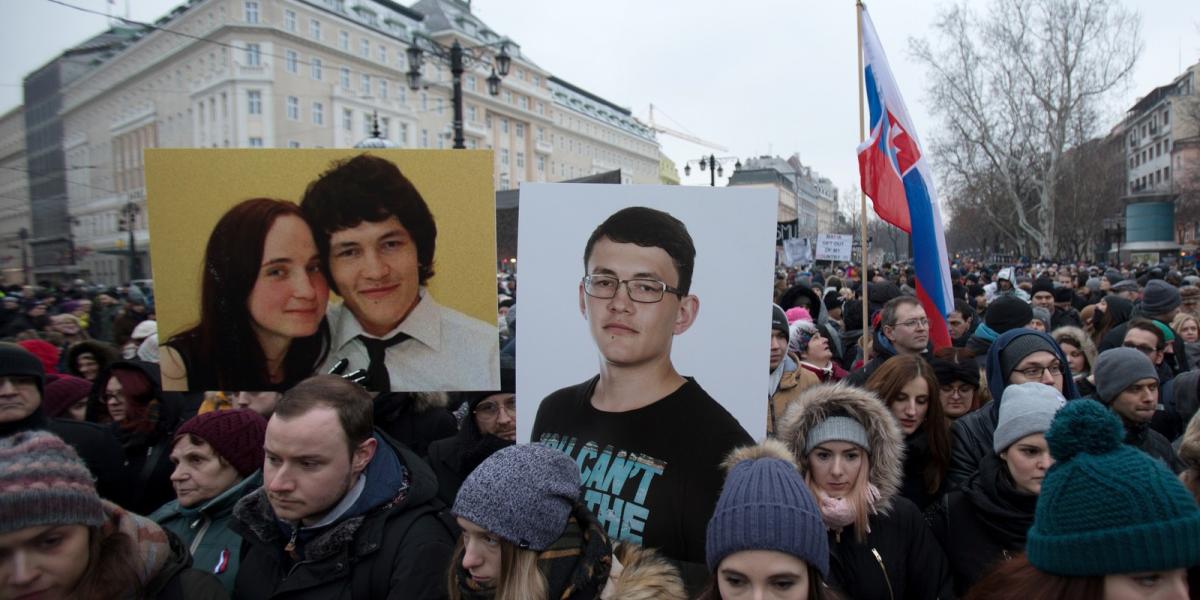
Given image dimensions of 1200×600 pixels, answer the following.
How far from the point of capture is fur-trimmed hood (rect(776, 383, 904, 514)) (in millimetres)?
2494

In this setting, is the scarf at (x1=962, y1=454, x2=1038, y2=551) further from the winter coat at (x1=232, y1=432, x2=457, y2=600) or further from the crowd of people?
the winter coat at (x1=232, y1=432, x2=457, y2=600)

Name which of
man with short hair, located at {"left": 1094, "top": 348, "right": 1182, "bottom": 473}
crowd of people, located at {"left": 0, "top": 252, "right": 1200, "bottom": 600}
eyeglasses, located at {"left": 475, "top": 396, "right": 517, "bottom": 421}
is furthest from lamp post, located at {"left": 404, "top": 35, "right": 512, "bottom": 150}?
man with short hair, located at {"left": 1094, "top": 348, "right": 1182, "bottom": 473}

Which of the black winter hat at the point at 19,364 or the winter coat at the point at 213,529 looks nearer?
the winter coat at the point at 213,529

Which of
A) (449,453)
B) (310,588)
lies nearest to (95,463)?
(449,453)

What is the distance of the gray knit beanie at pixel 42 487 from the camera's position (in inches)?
70.1

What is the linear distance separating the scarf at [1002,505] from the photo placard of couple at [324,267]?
6.43ft

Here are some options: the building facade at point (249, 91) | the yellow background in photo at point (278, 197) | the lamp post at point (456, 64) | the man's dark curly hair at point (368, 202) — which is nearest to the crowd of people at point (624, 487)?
the yellow background in photo at point (278, 197)

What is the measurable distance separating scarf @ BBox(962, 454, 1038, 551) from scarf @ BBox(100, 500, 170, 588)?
2.62 m

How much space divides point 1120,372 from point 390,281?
11.7 feet

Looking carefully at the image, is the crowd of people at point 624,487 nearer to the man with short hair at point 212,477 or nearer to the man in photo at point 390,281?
the man with short hair at point 212,477

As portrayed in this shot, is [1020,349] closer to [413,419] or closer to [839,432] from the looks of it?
[839,432]

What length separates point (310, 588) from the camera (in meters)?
2.03

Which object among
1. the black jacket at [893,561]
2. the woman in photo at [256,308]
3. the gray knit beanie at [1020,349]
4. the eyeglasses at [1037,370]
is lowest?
the black jacket at [893,561]

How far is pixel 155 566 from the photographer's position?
1.94 meters
